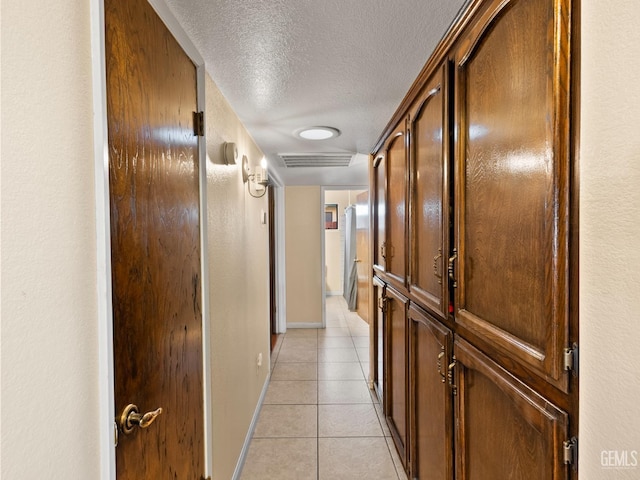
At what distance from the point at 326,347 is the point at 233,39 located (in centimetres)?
356

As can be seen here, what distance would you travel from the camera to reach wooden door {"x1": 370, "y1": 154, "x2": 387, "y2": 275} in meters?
2.36

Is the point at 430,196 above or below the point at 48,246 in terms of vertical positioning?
above

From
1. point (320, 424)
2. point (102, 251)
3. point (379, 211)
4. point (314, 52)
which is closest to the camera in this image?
point (102, 251)

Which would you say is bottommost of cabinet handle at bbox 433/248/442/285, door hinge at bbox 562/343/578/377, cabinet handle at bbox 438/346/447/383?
cabinet handle at bbox 438/346/447/383

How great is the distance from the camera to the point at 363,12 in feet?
3.51

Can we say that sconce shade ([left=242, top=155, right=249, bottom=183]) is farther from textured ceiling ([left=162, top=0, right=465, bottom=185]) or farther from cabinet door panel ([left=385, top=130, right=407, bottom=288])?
cabinet door panel ([left=385, top=130, right=407, bottom=288])

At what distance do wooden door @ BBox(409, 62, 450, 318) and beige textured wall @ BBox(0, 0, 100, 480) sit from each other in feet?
3.59

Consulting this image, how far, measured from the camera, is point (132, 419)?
859mm

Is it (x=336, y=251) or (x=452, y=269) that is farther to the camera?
(x=336, y=251)

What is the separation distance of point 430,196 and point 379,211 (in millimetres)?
1170

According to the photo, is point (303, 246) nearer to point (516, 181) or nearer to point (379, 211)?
point (379, 211)

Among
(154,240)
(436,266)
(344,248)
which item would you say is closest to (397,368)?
(436,266)

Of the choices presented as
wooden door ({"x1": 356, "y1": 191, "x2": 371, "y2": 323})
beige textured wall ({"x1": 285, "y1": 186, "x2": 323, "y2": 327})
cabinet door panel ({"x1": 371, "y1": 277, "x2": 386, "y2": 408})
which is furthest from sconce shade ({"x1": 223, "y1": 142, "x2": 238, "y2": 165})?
wooden door ({"x1": 356, "y1": 191, "x2": 371, "y2": 323})

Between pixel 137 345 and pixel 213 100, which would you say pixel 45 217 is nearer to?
pixel 137 345
